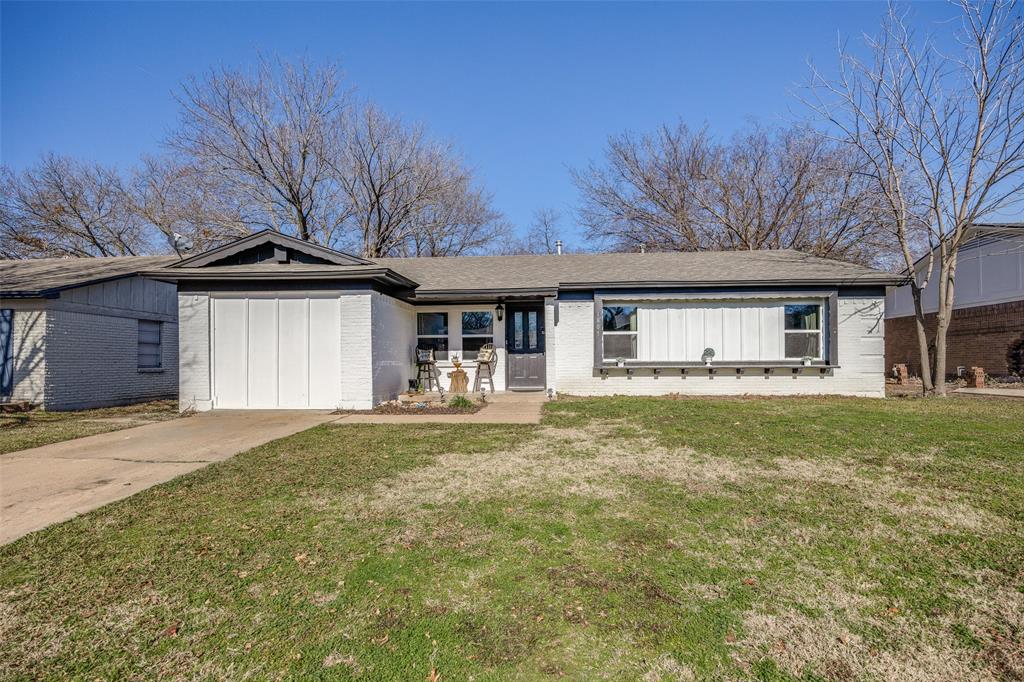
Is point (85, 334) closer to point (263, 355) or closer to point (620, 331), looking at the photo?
point (263, 355)

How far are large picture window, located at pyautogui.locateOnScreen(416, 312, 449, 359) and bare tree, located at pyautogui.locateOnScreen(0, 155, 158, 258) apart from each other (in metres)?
22.8

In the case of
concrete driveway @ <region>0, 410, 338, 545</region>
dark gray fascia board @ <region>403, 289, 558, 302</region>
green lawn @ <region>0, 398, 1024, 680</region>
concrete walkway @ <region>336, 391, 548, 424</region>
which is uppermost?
dark gray fascia board @ <region>403, 289, 558, 302</region>

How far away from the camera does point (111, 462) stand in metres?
6.05

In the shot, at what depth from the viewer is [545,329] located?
12703mm

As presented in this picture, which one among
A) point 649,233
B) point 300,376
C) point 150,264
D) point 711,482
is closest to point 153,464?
point 300,376

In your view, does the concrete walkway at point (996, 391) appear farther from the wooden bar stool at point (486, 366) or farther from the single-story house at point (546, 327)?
the wooden bar stool at point (486, 366)

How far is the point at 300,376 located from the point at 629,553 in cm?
873

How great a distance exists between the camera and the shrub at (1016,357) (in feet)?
50.5

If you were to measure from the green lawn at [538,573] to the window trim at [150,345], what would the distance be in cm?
1084

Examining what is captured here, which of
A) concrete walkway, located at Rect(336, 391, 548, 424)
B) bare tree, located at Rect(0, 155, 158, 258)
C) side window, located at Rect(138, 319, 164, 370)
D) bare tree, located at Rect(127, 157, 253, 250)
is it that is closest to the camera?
concrete walkway, located at Rect(336, 391, 548, 424)

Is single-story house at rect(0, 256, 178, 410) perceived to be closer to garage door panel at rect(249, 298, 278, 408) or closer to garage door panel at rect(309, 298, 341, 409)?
garage door panel at rect(249, 298, 278, 408)

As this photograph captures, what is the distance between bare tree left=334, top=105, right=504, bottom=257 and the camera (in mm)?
22141

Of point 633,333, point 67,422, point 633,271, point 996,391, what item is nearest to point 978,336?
point 996,391

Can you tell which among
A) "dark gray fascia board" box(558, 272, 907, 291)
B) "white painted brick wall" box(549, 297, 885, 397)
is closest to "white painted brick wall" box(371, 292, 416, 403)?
"white painted brick wall" box(549, 297, 885, 397)
